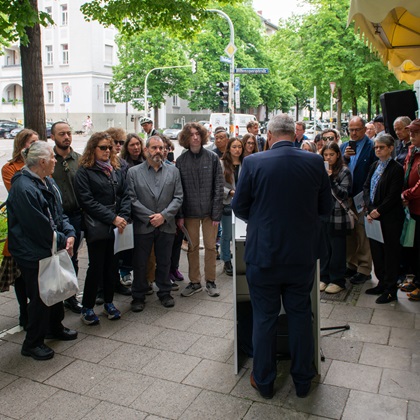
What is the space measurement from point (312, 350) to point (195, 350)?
126 centimetres

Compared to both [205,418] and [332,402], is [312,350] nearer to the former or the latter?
[332,402]

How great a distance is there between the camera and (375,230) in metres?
5.85

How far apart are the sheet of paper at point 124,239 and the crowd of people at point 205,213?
6 cm

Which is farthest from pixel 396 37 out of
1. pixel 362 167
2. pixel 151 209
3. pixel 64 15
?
pixel 64 15

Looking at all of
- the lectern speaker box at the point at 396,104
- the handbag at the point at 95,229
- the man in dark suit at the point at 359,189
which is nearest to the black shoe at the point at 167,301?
the handbag at the point at 95,229

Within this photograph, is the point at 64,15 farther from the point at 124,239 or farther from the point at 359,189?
the point at 124,239

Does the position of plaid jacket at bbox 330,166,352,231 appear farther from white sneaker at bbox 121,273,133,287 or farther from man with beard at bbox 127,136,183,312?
white sneaker at bbox 121,273,133,287

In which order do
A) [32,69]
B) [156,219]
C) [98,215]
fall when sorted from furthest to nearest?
1. [32,69]
2. [156,219]
3. [98,215]

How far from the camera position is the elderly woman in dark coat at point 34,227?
14.0 feet

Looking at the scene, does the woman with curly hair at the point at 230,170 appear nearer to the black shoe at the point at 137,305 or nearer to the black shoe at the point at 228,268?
the black shoe at the point at 228,268

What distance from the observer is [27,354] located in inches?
179

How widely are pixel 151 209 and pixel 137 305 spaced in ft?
3.58

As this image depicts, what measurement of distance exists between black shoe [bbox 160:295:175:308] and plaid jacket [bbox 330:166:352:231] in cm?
213

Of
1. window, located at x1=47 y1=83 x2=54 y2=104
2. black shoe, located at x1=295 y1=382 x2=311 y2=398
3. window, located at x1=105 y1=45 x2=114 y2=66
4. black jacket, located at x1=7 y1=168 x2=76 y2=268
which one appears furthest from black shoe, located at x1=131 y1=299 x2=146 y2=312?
window, located at x1=47 y1=83 x2=54 y2=104
